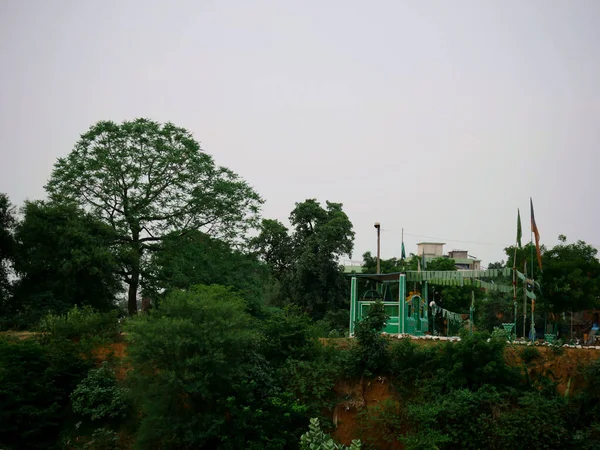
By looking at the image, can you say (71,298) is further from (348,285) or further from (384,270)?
(384,270)

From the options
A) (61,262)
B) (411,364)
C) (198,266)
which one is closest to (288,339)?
(411,364)

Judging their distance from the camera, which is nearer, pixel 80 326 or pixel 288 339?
pixel 288 339

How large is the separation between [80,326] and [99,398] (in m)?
3.31

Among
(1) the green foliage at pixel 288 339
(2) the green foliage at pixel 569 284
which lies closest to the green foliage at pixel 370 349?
(1) the green foliage at pixel 288 339

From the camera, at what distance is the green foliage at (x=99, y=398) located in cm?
1830

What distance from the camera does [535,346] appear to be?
17562 millimetres

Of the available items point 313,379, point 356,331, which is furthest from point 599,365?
point 313,379

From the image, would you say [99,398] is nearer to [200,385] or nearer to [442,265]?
[200,385]

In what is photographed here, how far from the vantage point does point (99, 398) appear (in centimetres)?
1858

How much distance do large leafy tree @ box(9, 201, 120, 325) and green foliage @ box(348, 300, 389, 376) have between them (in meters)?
12.6

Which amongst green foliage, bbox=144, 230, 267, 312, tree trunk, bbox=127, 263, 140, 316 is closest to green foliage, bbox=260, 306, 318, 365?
green foliage, bbox=144, 230, 267, 312

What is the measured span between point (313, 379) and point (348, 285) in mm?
20219

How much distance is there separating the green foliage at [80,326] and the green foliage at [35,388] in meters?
0.74

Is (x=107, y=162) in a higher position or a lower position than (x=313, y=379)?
higher
